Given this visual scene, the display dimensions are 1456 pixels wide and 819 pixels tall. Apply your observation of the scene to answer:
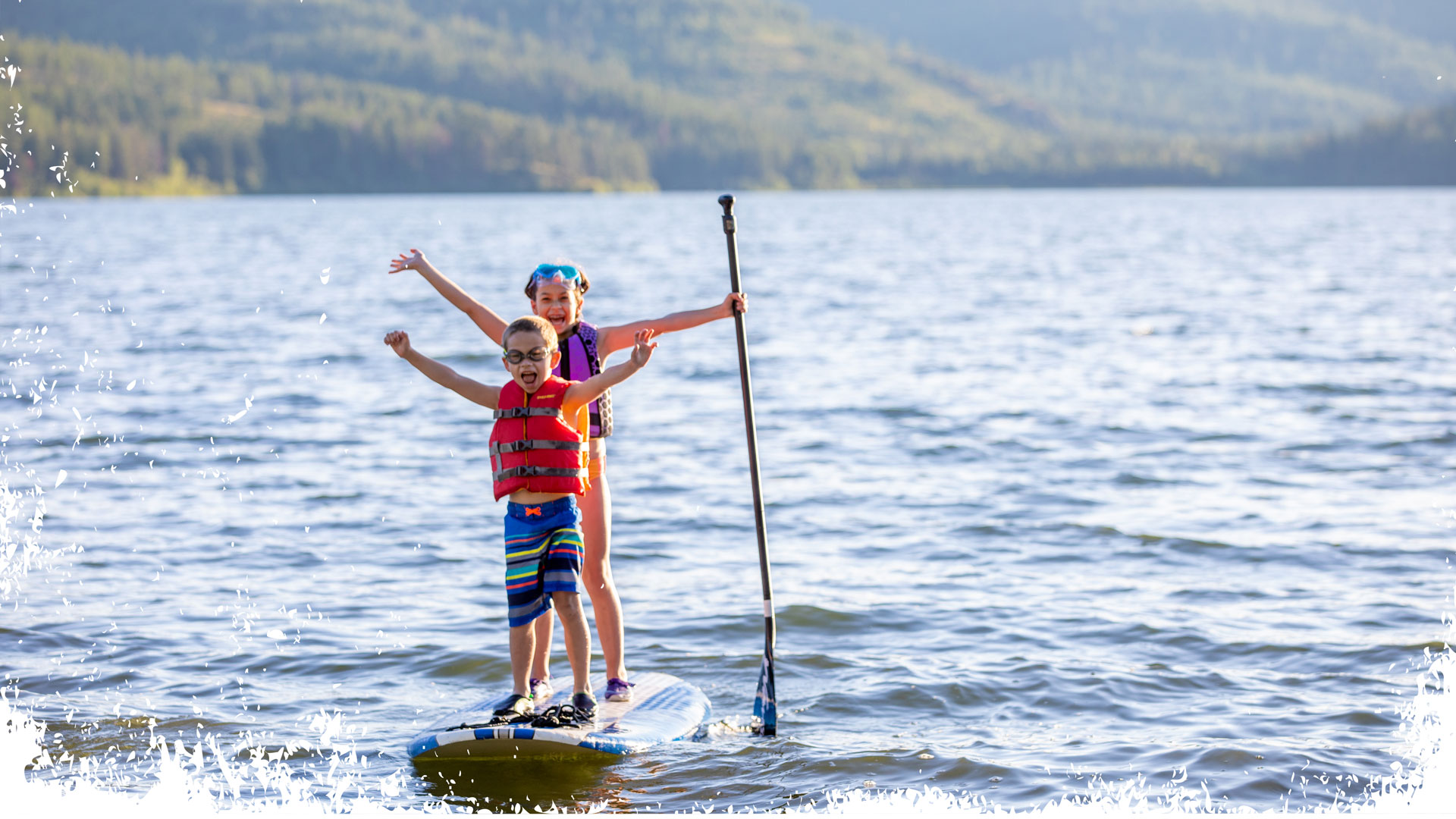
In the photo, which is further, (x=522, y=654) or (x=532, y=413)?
(x=522, y=654)

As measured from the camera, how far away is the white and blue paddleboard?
7.38m

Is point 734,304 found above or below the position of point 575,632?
above

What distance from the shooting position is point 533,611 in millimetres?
7297

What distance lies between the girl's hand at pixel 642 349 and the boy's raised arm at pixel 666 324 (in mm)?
387

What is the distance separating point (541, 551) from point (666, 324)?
1423 millimetres

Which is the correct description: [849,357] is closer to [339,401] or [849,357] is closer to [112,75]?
[339,401]

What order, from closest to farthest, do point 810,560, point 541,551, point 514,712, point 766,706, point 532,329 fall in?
point 532,329 → point 541,551 → point 514,712 → point 766,706 → point 810,560

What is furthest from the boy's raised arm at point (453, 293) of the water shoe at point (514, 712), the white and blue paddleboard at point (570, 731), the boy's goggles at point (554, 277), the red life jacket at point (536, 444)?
the white and blue paddleboard at point (570, 731)

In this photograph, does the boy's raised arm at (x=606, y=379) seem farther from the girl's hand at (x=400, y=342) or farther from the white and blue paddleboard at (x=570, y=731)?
the white and blue paddleboard at (x=570, y=731)

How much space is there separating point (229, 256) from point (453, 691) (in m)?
53.1

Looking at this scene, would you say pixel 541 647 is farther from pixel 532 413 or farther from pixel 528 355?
pixel 528 355

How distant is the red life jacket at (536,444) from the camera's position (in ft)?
23.3

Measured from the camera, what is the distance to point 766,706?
856 centimetres

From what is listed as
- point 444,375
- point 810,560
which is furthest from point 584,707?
point 810,560
